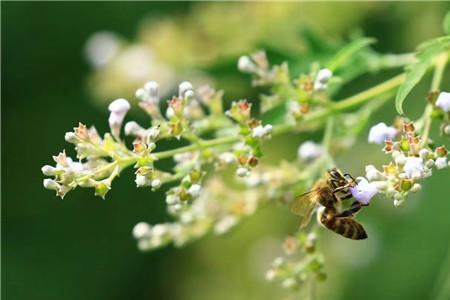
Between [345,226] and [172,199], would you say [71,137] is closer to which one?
[172,199]

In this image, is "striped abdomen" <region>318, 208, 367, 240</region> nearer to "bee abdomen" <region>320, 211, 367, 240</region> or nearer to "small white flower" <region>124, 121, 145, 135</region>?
"bee abdomen" <region>320, 211, 367, 240</region>

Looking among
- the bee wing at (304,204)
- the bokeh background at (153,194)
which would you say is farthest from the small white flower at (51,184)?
the bokeh background at (153,194)

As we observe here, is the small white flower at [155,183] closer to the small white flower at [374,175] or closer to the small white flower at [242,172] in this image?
the small white flower at [242,172]

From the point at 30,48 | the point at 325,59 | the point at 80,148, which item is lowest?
the point at 80,148

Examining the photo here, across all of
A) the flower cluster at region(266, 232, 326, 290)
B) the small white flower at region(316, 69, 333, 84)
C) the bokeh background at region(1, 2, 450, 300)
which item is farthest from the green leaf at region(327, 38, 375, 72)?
the bokeh background at region(1, 2, 450, 300)

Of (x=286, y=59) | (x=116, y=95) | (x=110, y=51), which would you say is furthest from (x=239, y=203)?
(x=110, y=51)

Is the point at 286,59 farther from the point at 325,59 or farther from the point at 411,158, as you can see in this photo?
the point at 411,158
